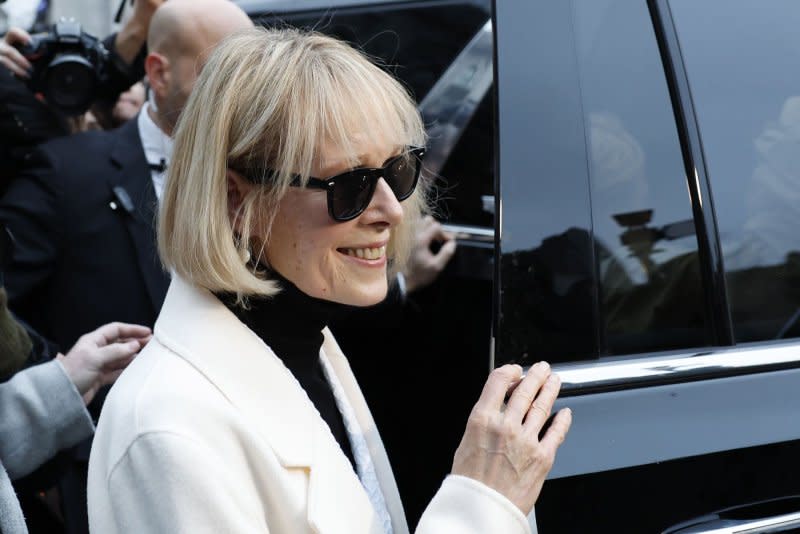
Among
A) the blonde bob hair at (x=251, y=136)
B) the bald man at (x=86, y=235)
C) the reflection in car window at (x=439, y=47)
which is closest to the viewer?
the blonde bob hair at (x=251, y=136)

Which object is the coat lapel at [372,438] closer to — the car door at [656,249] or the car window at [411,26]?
the car door at [656,249]

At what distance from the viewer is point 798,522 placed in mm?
1604

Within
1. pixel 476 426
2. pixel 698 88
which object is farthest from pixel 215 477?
pixel 698 88

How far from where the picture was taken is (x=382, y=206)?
1548 mm

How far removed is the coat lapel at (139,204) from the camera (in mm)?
2457

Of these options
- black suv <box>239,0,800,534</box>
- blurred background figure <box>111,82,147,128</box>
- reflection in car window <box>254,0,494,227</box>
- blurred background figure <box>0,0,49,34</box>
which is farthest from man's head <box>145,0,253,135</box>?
blurred background figure <box>111,82,147,128</box>

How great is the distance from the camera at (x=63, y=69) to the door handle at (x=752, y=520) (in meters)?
1.98

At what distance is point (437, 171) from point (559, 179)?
1.35m

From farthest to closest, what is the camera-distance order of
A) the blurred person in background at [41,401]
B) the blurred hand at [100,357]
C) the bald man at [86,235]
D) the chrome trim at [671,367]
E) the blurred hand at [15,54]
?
the blurred hand at [15,54] → the bald man at [86,235] → the blurred hand at [100,357] → the blurred person in background at [41,401] → the chrome trim at [671,367]

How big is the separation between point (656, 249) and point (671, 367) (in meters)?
0.21

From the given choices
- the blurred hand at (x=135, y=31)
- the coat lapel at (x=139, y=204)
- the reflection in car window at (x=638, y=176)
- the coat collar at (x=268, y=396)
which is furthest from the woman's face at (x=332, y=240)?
the blurred hand at (x=135, y=31)

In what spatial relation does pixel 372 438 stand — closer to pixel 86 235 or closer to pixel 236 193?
pixel 236 193

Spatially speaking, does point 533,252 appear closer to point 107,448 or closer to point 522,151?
point 522,151

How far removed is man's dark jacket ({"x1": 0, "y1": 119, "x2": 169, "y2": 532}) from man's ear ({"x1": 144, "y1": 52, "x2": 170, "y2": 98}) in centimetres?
26
